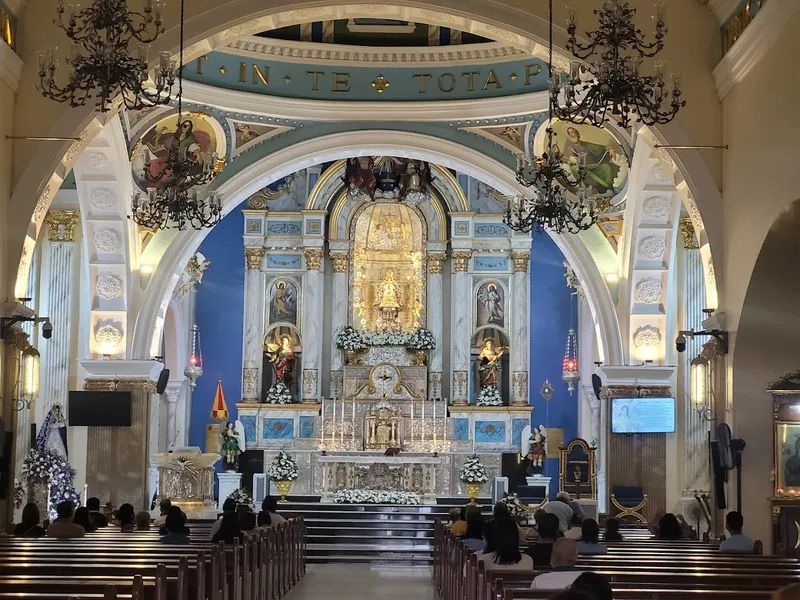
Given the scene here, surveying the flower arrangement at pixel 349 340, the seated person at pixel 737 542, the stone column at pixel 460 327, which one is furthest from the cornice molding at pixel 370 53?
the seated person at pixel 737 542

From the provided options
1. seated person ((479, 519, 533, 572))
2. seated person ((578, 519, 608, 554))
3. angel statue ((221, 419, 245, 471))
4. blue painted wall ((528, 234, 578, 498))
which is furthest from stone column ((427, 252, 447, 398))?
seated person ((479, 519, 533, 572))

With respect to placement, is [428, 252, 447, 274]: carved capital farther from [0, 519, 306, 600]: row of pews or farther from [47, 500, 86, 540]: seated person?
[47, 500, 86, 540]: seated person

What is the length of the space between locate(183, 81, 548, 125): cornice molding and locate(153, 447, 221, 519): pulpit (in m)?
4.68

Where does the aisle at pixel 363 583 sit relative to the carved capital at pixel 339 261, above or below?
below

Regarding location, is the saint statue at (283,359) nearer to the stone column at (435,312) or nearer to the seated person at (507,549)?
the stone column at (435,312)

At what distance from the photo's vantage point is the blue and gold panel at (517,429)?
2186 centimetres

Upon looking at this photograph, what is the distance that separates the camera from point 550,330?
22797 mm

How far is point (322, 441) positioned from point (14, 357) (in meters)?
10.1

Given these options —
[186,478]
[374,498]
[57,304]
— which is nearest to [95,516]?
[186,478]

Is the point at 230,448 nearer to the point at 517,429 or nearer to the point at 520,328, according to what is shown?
the point at 517,429

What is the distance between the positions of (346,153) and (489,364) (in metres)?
6.14

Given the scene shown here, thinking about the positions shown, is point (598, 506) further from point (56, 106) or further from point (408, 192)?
point (56, 106)

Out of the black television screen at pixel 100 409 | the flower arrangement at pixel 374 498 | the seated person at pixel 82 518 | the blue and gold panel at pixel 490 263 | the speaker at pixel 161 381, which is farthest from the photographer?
the blue and gold panel at pixel 490 263

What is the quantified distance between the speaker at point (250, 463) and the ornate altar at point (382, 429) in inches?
73.7
